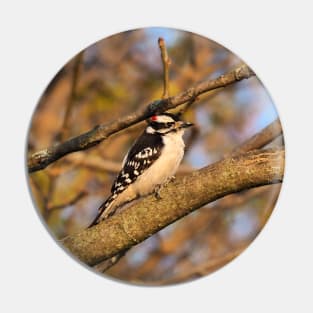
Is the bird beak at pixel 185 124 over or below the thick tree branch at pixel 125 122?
below

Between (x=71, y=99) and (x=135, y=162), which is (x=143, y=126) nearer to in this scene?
(x=135, y=162)

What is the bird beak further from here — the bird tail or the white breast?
the bird tail

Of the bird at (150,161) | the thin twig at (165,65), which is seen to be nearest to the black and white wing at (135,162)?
the bird at (150,161)

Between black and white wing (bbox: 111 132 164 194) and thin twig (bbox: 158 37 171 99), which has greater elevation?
thin twig (bbox: 158 37 171 99)

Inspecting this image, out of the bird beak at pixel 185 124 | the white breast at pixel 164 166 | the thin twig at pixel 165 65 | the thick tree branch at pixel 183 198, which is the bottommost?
the thick tree branch at pixel 183 198

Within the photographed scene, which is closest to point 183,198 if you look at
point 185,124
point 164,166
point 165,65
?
point 164,166

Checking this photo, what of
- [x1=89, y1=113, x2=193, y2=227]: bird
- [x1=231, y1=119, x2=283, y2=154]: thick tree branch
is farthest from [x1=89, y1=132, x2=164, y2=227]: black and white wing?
[x1=231, y1=119, x2=283, y2=154]: thick tree branch

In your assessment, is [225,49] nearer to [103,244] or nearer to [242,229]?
[242,229]

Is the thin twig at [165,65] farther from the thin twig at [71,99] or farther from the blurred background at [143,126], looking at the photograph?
the thin twig at [71,99]
